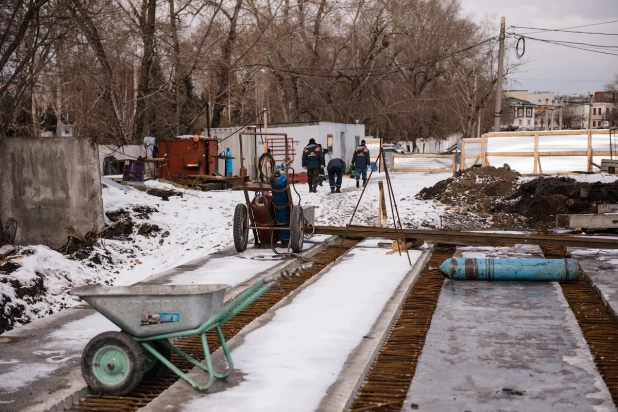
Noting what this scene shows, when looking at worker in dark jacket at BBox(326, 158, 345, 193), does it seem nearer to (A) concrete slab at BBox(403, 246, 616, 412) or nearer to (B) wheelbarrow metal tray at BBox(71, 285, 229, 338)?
(A) concrete slab at BBox(403, 246, 616, 412)

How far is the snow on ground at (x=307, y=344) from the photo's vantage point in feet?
18.2

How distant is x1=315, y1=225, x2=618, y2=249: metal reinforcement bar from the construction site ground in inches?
8.4

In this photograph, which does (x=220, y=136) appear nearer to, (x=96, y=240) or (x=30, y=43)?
(x=30, y=43)

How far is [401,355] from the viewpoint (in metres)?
7.02

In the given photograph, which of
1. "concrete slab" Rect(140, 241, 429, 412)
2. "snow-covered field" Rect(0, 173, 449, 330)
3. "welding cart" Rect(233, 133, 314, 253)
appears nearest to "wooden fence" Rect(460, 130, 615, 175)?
"snow-covered field" Rect(0, 173, 449, 330)

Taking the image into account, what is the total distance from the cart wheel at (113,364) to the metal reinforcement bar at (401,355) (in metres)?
1.66

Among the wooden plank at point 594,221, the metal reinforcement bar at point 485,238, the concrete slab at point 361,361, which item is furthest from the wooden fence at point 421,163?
the concrete slab at point 361,361

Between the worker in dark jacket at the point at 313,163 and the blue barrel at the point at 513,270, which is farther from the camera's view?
the worker in dark jacket at the point at 313,163

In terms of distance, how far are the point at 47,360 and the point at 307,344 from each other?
231 cm

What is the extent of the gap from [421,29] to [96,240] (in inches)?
2005

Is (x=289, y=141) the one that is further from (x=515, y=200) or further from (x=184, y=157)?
(x=515, y=200)

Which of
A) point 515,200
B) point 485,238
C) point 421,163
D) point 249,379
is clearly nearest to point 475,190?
point 515,200

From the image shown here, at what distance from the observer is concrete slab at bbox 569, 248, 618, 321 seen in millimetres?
9070

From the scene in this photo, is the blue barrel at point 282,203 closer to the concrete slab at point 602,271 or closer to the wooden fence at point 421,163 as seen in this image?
the concrete slab at point 602,271
